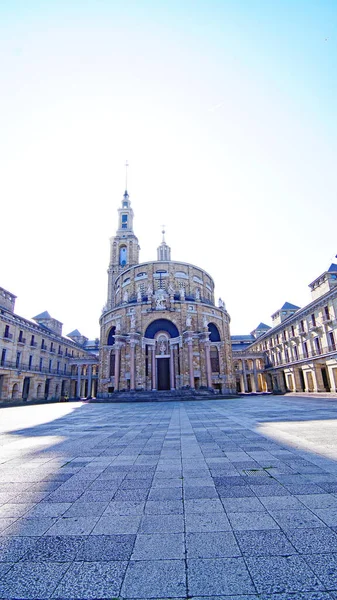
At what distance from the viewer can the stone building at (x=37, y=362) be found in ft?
109

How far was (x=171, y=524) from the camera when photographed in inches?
119

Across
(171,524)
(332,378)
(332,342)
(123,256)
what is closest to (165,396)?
(332,378)

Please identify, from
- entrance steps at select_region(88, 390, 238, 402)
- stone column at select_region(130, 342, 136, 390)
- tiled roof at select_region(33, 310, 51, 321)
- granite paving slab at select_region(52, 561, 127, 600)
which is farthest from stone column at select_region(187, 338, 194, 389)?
tiled roof at select_region(33, 310, 51, 321)

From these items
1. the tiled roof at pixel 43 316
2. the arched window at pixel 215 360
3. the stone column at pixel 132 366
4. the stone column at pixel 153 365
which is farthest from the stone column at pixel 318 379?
the tiled roof at pixel 43 316

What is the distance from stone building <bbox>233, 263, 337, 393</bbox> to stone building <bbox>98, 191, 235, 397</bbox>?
9.79m

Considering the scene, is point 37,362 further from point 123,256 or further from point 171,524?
point 171,524

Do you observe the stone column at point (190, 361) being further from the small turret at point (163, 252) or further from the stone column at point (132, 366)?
the small turret at point (163, 252)

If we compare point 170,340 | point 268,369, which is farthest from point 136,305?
point 268,369

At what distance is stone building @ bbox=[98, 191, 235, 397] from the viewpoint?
34312 millimetres

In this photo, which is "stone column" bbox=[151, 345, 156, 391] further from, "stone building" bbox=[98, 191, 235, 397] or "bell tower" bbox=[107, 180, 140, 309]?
"bell tower" bbox=[107, 180, 140, 309]

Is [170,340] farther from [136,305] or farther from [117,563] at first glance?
[117,563]

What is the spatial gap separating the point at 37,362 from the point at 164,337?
19.0 metres

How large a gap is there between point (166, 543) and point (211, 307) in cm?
3714

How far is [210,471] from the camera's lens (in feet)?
15.6
